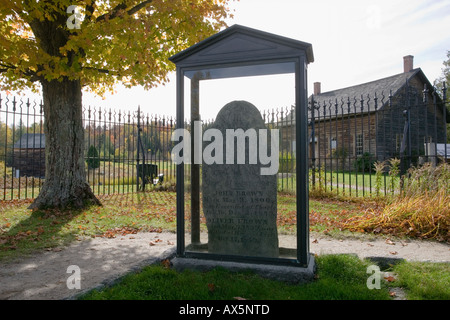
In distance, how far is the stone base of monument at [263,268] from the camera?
317 cm

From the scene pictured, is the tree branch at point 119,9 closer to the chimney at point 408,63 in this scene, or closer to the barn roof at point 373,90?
the barn roof at point 373,90

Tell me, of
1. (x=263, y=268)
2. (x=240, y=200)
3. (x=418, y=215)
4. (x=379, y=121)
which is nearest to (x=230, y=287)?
(x=263, y=268)

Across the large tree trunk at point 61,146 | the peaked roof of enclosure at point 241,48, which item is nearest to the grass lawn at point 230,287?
the peaked roof of enclosure at point 241,48

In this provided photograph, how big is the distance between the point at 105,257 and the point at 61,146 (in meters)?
4.69

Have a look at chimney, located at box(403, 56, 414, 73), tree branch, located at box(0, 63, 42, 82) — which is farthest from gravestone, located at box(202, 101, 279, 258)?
chimney, located at box(403, 56, 414, 73)

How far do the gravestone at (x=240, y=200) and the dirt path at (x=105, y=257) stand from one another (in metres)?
0.28

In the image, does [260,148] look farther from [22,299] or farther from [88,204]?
[88,204]

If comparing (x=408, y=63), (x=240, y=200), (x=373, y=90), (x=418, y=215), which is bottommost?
(x=418, y=215)

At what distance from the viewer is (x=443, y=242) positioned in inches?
193

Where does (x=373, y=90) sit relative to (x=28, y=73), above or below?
above

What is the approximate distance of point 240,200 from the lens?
11.8ft

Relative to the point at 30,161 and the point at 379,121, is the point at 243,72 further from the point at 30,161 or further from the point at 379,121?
the point at 30,161

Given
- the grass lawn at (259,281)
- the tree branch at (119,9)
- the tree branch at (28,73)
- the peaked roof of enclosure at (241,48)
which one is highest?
the tree branch at (119,9)

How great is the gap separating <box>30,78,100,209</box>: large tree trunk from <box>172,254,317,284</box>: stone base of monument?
522cm
